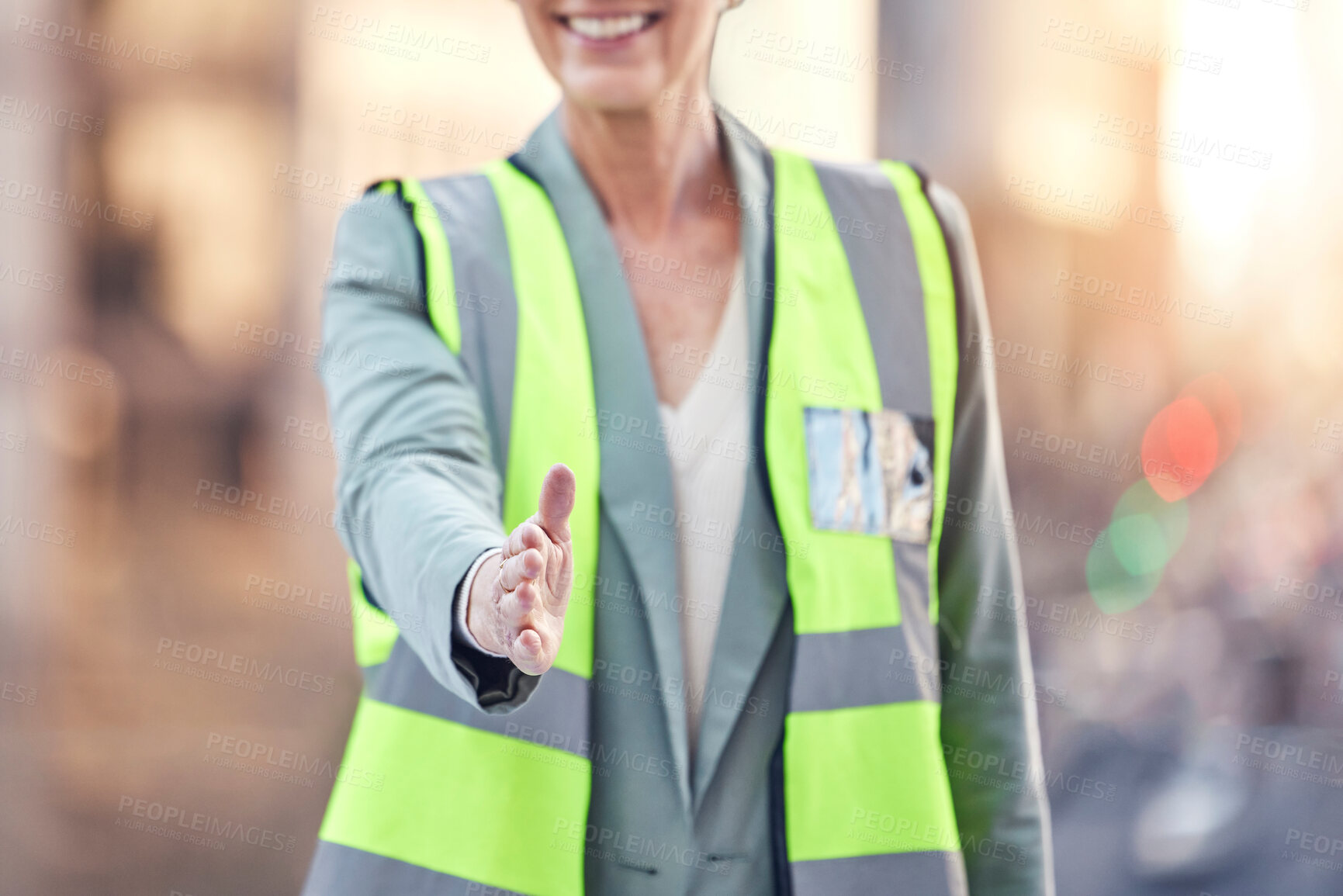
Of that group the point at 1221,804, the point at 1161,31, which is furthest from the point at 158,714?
the point at 1161,31

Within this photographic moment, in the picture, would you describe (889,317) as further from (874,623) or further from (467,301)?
(467,301)

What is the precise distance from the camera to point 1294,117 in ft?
15.5

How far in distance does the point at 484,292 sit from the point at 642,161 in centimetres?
25

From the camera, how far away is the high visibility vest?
103 cm

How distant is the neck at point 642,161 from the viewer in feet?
3.99

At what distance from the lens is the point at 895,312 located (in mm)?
1223
